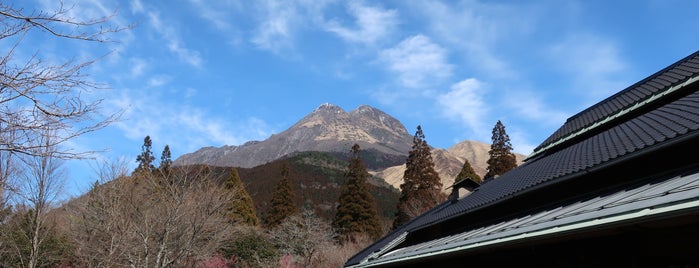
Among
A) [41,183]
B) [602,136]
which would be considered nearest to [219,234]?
[41,183]

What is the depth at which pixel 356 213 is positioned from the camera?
34.3m

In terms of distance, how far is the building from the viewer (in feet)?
11.3

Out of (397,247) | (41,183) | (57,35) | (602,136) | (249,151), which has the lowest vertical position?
(397,247)

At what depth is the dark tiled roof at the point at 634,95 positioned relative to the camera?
7.90 meters

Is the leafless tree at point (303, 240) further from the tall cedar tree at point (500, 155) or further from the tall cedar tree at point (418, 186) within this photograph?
the tall cedar tree at point (500, 155)

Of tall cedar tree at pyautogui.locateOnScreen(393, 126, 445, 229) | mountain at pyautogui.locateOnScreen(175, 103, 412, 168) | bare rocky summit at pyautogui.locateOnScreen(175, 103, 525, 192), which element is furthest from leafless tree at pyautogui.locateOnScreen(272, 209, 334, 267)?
mountain at pyautogui.locateOnScreen(175, 103, 412, 168)

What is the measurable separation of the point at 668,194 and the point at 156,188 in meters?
18.2

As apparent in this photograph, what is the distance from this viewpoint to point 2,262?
1647cm

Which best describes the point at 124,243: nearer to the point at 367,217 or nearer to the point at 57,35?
the point at 57,35

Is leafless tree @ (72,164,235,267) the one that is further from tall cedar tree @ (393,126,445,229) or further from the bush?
tall cedar tree @ (393,126,445,229)

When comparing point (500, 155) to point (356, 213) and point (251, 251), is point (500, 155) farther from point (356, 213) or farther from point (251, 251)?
point (251, 251)

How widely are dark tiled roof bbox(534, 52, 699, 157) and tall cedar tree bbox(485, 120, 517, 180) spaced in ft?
83.6

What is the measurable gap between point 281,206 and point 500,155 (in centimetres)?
1779

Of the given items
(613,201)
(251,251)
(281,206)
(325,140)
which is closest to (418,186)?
(281,206)
